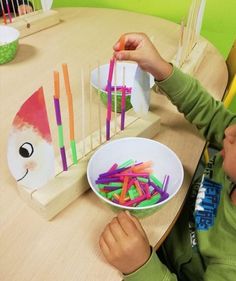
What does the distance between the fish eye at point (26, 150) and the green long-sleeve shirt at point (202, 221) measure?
0.22 meters

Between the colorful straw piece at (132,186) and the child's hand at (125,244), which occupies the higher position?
the colorful straw piece at (132,186)

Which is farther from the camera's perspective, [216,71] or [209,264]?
[216,71]

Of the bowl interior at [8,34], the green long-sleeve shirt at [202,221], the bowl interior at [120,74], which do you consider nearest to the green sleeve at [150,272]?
the green long-sleeve shirt at [202,221]

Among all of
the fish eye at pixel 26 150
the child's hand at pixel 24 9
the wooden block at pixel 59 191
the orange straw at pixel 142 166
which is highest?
the child's hand at pixel 24 9

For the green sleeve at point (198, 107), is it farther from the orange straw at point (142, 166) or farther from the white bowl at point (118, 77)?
the orange straw at point (142, 166)

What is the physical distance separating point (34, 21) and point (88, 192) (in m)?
0.71

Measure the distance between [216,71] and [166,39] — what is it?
223 millimetres

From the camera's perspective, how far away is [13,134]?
1.50 feet

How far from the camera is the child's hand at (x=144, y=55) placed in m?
0.67

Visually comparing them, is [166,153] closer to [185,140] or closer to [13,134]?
[185,140]

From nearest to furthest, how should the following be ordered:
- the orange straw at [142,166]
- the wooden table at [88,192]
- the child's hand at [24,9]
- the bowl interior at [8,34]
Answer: the wooden table at [88,192], the orange straw at [142,166], the bowl interior at [8,34], the child's hand at [24,9]

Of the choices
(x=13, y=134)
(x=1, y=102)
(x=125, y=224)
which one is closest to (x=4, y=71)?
(x=1, y=102)

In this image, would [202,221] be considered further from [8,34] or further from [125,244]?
[8,34]

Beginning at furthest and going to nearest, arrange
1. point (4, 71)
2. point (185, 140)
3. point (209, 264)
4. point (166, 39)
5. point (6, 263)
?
1. point (166, 39)
2. point (4, 71)
3. point (185, 140)
4. point (209, 264)
5. point (6, 263)
